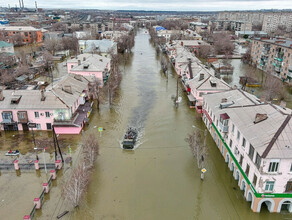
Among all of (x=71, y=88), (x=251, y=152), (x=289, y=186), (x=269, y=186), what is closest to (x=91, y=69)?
(x=71, y=88)

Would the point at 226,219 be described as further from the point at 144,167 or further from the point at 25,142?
the point at 25,142

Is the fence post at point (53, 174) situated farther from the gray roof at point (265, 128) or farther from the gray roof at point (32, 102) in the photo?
the gray roof at point (265, 128)

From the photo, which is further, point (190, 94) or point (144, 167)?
point (190, 94)

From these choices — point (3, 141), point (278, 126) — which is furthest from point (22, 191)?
point (278, 126)

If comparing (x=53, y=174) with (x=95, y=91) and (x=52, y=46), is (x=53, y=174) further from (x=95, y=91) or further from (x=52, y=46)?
(x=52, y=46)

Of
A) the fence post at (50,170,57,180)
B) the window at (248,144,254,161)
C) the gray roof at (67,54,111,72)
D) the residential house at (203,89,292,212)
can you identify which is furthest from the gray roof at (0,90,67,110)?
the window at (248,144,254,161)

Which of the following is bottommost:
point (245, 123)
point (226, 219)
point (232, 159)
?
point (226, 219)

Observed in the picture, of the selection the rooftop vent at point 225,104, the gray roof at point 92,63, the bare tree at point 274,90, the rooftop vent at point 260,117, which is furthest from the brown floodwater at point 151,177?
the bare tree at point 274,90
